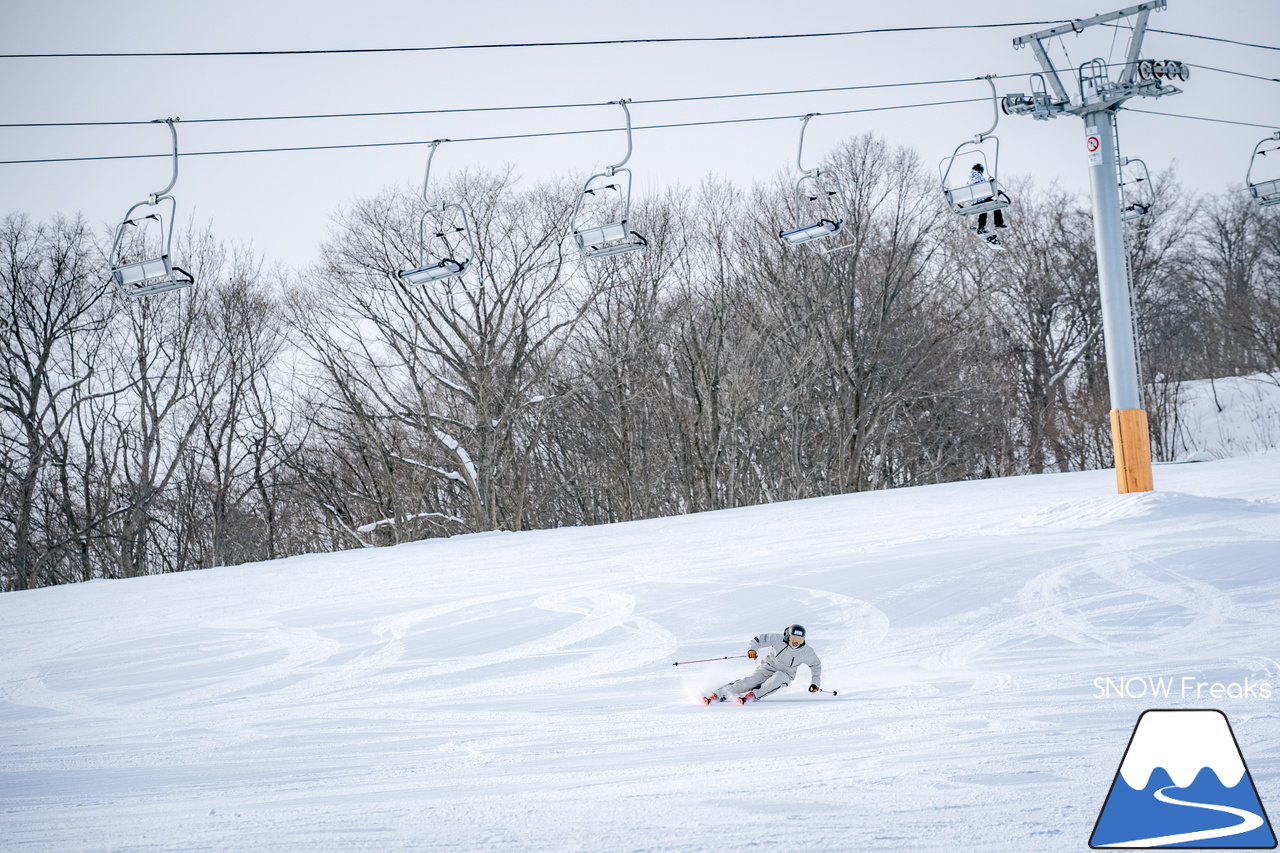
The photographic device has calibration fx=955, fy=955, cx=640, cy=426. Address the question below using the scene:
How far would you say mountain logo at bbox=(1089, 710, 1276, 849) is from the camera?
380cm

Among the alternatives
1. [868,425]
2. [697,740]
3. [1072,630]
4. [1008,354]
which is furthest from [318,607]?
[1008,354]

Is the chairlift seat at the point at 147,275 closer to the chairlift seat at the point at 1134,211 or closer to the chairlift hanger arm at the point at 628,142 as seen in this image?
the chairlift hanger arm at the point at 628,142

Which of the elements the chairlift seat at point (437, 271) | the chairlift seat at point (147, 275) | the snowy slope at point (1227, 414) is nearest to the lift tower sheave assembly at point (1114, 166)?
the chairlift seat at point (437, 271)

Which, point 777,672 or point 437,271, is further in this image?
point 437,271

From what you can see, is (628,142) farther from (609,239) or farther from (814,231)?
(814,231)

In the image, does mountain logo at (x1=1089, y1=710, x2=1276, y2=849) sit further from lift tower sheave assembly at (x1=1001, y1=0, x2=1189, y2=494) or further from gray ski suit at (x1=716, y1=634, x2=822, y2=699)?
lift tower sheave assembly at (x1=1001, y1=0, x2=1189, y2=494)

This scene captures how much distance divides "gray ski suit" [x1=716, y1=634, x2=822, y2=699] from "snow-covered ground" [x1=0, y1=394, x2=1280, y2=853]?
0.54 ft

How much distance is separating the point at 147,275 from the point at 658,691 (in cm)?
754

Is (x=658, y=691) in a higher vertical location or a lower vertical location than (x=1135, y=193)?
lower

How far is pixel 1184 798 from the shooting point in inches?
156

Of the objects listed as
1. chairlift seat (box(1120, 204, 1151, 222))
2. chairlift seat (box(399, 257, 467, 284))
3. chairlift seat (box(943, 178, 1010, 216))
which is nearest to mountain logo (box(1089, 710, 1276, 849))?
chairlift seat (box(943, 178, 1010, 216))

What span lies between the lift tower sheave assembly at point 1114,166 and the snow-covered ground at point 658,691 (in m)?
1.00

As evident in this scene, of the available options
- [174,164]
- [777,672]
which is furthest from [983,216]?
[174,164]

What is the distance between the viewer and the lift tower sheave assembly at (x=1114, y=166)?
12.6m
